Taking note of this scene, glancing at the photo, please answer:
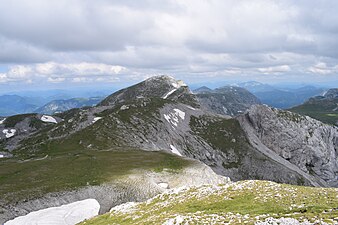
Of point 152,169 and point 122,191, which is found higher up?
point 152,169

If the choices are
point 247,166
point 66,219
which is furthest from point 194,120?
point 66,219

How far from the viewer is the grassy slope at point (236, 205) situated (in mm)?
23338

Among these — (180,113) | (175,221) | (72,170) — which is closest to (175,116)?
(180,113)

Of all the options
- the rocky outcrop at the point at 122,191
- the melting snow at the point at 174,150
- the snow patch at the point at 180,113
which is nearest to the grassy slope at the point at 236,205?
the rocky outcrop at the point at 122,191

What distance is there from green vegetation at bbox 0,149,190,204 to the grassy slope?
30819 millimetres

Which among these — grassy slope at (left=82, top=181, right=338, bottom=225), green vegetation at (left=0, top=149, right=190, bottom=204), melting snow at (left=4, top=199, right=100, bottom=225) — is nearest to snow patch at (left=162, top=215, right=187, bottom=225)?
grassy slope at (left=82, top=181, right=338, bottom=225)

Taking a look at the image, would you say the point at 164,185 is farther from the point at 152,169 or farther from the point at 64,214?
the point at 64,214

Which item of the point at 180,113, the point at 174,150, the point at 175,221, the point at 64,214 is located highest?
the point at 175,221

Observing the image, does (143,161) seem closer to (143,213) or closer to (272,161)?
(143,213)

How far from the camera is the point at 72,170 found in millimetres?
75875

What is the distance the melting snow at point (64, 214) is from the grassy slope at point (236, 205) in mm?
14828

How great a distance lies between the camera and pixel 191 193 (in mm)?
A: 38031

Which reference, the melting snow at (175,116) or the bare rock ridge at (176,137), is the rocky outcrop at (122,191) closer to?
the bare rock ridge at (176,137)

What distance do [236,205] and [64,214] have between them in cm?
3663
